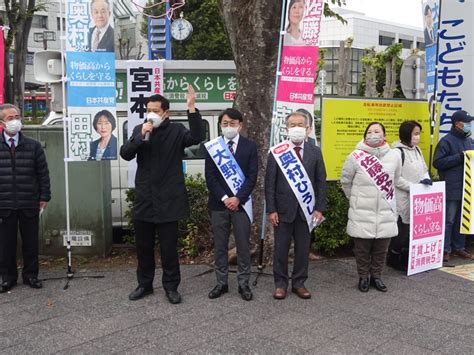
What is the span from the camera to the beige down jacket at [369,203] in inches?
211

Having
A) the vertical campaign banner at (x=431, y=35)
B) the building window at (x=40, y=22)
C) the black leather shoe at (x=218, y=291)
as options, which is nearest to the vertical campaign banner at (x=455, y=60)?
the vertical campaign banner at (x=431, y=35)

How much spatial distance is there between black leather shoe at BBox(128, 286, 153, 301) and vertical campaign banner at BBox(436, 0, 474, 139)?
15.9 ft

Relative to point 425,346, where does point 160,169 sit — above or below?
above

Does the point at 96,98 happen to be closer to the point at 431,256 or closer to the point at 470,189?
the point at 431,256

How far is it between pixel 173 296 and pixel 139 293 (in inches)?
14.3

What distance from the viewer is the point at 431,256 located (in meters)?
6.26

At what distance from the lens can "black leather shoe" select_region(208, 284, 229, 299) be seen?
5.21m

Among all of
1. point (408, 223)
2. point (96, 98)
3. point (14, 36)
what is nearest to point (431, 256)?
point (408, 223)

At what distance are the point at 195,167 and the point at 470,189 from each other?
3.94 metres

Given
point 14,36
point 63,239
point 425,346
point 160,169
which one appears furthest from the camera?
point 14,36

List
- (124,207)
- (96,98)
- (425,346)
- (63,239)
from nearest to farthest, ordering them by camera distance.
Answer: (425,346) < (96,98) < (63,239) < (124,207)

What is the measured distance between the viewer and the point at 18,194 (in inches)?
214

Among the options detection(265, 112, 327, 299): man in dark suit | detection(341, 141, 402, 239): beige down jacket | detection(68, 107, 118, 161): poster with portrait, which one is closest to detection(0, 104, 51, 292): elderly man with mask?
detection(68, 107, 118, 161): poster with portrait

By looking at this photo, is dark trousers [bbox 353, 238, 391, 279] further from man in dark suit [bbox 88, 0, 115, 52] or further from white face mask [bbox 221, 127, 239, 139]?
man in dark suit [bbox 88, 0, 115, 52]
